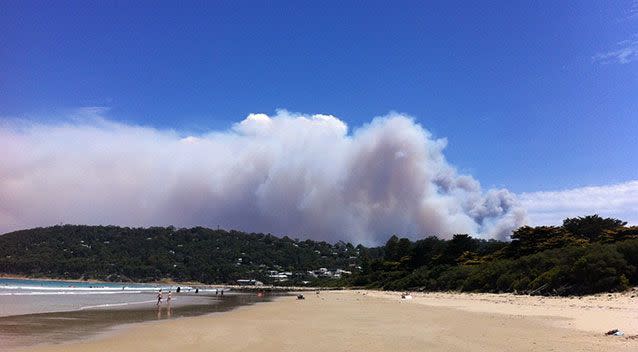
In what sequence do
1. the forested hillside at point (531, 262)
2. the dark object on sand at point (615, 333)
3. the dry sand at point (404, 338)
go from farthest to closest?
the forested hillside at point (531, 262) < the dark object on sand at point (615, 333) < the dry sand at point (404, 338)

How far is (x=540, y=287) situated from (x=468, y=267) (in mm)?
27689

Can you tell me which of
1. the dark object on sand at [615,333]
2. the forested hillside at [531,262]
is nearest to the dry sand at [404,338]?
the dark object on sand at [615,333]

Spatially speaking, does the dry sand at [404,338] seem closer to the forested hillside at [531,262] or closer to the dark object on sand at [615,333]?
the dark object on sand at [615,333]

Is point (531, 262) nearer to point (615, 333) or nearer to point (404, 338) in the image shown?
point (615, 333)

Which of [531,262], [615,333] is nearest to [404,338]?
[615,333]

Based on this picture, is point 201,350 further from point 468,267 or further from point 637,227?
point 468,267

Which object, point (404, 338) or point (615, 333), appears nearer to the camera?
point (615, 333)

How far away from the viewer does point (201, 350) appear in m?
13.3

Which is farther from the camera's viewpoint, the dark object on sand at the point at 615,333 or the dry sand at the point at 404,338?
the dark object on sand at the point at 615,333

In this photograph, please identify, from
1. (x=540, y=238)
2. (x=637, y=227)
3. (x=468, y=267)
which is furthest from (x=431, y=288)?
(x=637, y=227)

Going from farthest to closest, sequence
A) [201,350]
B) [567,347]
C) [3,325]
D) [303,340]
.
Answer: [3,325] → [303,340] → [201,350] → [567,347]

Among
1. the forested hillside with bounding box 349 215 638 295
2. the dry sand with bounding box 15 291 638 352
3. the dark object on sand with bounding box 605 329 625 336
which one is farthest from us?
the forested hillside with bounding box 349 215 638 295

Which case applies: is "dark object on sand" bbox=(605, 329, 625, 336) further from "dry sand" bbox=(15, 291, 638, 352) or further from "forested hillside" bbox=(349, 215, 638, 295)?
"forested hillside" bbox=(349, 215, 638, 295)

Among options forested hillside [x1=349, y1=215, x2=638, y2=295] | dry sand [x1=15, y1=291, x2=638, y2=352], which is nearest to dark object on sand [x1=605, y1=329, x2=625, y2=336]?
dry sand [x1=15, y1=291, x2=638, y2=352]
